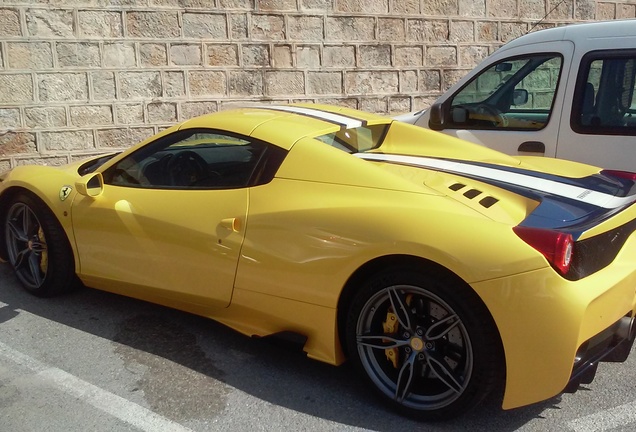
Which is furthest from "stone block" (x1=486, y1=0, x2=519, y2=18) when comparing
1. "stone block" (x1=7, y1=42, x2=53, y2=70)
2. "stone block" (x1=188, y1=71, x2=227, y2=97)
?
"stone block" (x1=7, y1=42, x2=53, y2=70)

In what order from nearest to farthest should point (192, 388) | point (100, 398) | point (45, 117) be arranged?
point (100, 398)
point (192, 388)
point (45, 117)

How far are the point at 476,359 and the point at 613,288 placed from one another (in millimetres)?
717

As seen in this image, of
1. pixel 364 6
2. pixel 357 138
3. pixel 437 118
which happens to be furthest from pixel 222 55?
pixel 357 138

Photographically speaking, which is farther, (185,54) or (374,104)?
(374,104)

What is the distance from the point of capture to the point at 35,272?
4.95 meters

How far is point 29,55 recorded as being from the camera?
791 cm

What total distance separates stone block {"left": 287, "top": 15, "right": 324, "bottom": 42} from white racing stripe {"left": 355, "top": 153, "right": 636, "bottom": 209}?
5.83 m

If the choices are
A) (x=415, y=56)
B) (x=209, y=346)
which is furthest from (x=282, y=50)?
(x=209, y=346)

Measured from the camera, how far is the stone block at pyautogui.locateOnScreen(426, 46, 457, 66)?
10.9m

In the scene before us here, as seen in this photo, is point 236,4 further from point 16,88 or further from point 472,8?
point 472,8

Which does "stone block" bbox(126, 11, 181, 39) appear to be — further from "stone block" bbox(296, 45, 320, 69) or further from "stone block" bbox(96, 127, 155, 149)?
"stone block" bbox(296, 45, 320, 69)

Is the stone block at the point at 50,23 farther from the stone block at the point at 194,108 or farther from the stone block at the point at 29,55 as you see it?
the stone block at the point at 194,108

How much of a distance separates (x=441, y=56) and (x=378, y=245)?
8329 mm

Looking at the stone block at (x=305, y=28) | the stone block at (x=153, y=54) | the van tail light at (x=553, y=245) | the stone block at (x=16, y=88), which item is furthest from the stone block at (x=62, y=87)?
the van tail light at (x=553, y=245)
